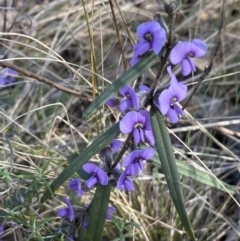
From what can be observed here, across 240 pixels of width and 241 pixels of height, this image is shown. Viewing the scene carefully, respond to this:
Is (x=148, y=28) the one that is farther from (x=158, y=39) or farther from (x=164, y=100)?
(x=164, y=100)

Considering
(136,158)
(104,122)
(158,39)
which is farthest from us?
(104,122)

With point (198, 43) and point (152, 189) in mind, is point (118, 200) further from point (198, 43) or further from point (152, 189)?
point (198, 43)

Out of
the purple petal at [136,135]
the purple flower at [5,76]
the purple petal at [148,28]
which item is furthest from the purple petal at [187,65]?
the purple flower at [5,76]

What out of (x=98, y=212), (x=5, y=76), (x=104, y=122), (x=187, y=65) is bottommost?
(x=98, y=212)

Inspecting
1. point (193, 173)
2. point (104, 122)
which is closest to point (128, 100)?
point (193, 173)

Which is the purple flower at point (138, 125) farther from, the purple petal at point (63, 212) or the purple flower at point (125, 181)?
the purple petal at point (63, 212)

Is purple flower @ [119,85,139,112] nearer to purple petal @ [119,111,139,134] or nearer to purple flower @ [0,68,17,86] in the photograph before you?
purple petal @ [119,111,139,134]
